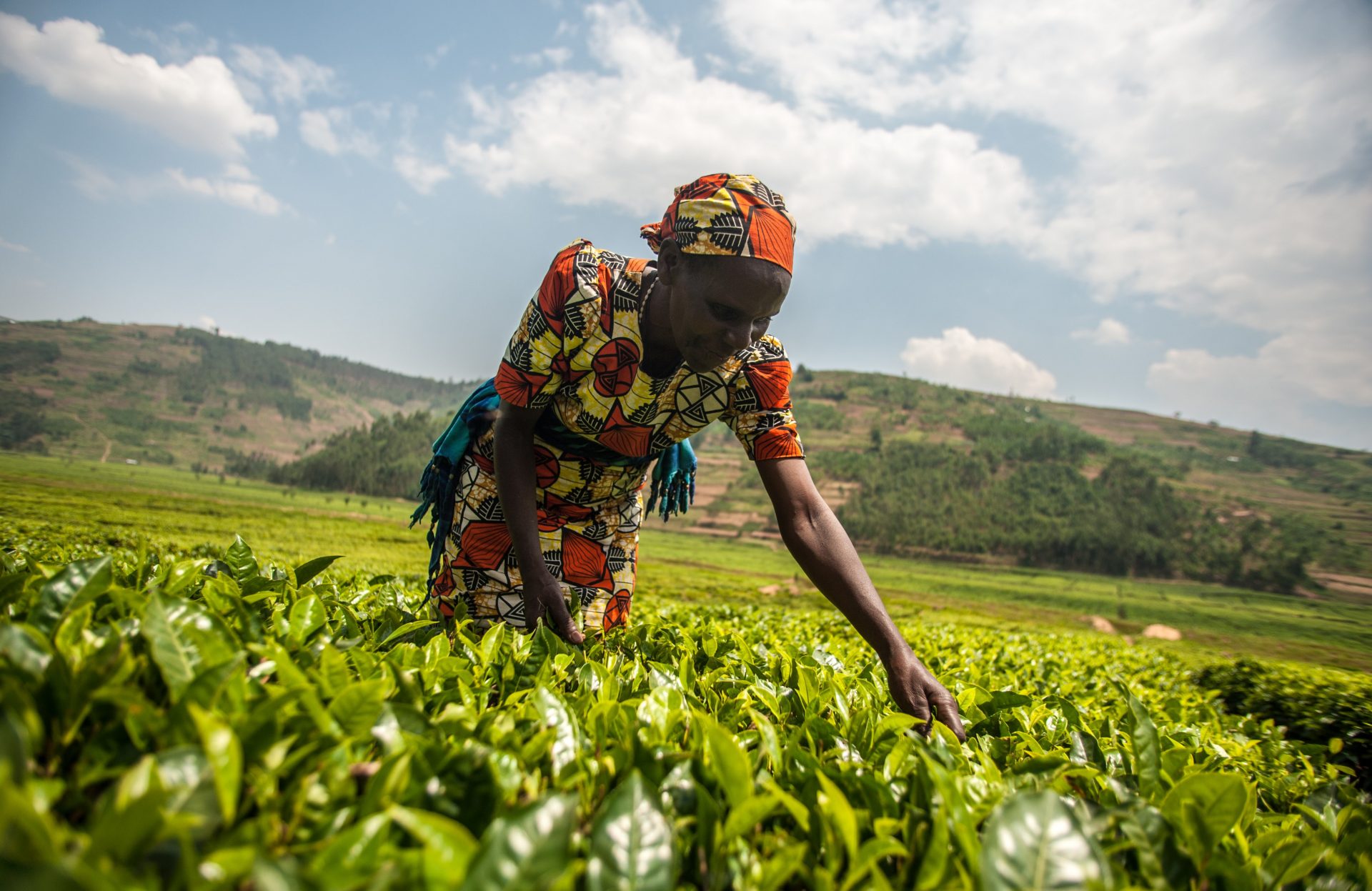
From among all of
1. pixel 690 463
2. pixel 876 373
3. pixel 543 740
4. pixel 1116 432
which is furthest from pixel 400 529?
pixel 1116 432

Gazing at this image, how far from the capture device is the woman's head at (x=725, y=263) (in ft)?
6.03

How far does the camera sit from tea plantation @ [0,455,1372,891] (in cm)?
69

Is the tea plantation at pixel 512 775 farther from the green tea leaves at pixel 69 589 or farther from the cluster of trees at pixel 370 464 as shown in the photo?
the cluster of trees at pixel 370 464

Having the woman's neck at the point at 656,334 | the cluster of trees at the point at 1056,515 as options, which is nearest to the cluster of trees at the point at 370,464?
the cluster of trees at the point at 1056,515

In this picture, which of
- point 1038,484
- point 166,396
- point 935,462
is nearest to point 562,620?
point 935,462

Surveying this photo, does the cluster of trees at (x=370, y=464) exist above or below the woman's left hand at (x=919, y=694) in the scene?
below

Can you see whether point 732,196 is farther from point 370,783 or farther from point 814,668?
point 370,783

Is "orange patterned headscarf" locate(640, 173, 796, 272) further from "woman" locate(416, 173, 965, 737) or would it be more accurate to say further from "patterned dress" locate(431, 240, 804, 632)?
"patterned dress" locate(431, 240, 804, 632)

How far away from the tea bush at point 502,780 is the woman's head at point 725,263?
2.91 feet

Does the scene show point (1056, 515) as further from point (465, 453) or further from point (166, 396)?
point (166, 396)

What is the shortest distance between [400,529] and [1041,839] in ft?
92.0

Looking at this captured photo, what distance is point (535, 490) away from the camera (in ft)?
7.50

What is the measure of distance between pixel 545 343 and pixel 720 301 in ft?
2.02

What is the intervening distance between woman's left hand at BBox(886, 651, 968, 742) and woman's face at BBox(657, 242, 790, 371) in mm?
929
